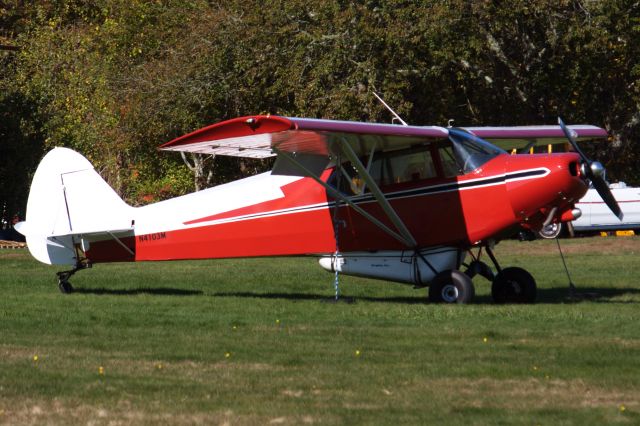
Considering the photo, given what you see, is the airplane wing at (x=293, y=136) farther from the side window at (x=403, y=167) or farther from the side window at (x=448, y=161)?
the side window at (x=448, y=161)

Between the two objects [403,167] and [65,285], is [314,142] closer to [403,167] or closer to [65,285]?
[403,167]

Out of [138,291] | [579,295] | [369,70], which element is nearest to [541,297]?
[579,295]

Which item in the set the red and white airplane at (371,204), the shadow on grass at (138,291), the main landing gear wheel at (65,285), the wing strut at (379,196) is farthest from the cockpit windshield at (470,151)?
the main landing gear wheel at (65,285)

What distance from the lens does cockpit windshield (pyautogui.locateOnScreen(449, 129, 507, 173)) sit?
48.7 ft

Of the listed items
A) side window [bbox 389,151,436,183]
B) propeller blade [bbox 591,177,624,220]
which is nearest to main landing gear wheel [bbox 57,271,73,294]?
side window [bbox 389,151,436,183]

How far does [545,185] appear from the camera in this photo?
557 inches

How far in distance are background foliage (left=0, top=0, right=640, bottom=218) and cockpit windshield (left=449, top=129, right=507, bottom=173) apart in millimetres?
18265

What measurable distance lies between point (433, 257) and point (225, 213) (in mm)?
3166

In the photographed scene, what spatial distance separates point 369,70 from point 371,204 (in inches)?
736

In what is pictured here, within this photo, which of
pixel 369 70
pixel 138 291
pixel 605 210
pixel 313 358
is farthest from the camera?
pixel 605 210

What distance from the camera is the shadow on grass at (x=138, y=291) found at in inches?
688

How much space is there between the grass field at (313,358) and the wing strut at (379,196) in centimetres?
88

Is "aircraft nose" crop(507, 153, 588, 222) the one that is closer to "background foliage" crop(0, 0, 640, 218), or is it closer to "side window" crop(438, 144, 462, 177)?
"side window" crop(438, 144, 462, 177)

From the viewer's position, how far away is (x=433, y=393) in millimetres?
8469
